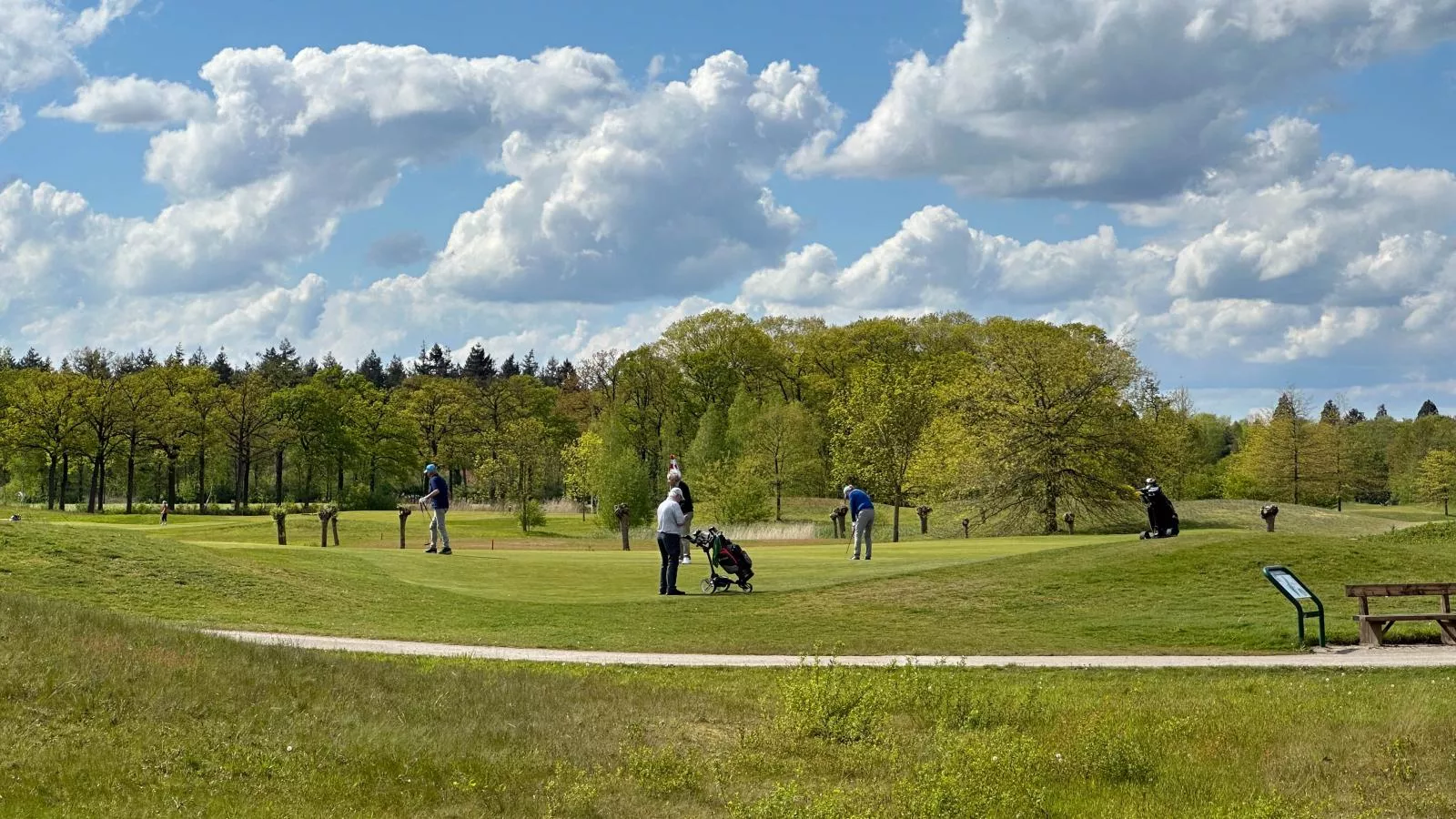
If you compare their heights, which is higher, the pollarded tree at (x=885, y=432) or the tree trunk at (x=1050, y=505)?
the pollarded tree at (x=885, y=432)

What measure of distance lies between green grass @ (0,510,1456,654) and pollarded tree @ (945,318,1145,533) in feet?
97.1

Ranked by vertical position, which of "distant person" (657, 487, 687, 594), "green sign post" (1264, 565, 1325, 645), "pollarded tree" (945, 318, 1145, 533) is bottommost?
"green sign post" (1264, 565, 1325, 645)

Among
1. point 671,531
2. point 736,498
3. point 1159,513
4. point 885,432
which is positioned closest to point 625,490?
point 736,498

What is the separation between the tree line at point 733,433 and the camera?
62.4 metres

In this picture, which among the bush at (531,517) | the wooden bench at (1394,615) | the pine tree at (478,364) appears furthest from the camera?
the pine tree at (478,364)

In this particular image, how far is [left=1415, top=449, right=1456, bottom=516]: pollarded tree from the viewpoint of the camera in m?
104

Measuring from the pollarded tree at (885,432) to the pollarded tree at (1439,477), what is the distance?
5758 cm

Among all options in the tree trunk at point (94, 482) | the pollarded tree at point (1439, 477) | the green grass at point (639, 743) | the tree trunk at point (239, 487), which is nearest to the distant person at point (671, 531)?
the green grass at point (639, 743)

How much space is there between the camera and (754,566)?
32.7 m

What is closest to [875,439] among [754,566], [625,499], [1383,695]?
[625,499]

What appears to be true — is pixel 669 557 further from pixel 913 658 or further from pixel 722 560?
pixel 913 658

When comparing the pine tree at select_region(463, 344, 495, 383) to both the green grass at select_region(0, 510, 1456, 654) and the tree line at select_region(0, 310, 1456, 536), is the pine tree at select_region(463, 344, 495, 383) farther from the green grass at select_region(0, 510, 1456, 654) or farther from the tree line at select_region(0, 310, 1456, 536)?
the green grass at select_region(0, 510, 1456, 654)

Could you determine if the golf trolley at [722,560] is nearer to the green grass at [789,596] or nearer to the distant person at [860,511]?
the green grass at [789,596]

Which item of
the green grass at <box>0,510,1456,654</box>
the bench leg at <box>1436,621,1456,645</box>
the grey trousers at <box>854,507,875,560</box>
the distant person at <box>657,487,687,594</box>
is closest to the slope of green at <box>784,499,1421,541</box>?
the grey trousers at <box>854,507,875,560</box>
